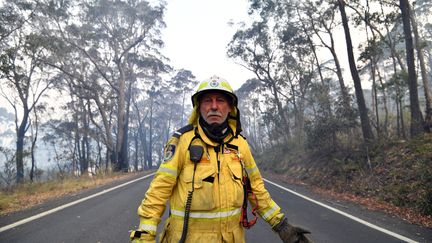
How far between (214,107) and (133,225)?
457cm

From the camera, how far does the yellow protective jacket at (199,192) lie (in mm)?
2287

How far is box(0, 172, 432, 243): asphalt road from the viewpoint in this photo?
5.41 meters

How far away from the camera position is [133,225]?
6316mm

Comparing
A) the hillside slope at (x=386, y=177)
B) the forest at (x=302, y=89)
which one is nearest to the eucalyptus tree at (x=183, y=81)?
the forest at (x=302, y=89)

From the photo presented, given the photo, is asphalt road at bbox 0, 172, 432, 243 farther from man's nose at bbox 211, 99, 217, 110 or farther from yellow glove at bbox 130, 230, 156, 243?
man's nose at bbox 211, 99, 217, 110

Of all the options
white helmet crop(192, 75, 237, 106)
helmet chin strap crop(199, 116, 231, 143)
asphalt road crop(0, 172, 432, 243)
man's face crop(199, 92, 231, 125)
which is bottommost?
asphalt road crop(0, 172, 432, 243)

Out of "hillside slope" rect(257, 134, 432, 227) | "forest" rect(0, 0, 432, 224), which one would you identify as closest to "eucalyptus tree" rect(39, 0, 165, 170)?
"forest" rect(0, 0, 432, 224)

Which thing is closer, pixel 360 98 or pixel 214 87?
pixel 214 87

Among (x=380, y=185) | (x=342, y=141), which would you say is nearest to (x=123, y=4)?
(x=342, y=141)

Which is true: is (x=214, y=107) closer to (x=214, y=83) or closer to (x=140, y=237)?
(x=214, y=83)

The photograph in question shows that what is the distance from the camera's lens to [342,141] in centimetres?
1797

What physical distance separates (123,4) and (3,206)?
23544 millimetres

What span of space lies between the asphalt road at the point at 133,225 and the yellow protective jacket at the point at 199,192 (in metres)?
3.26

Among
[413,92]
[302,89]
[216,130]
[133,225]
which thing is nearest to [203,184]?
[216,130]
